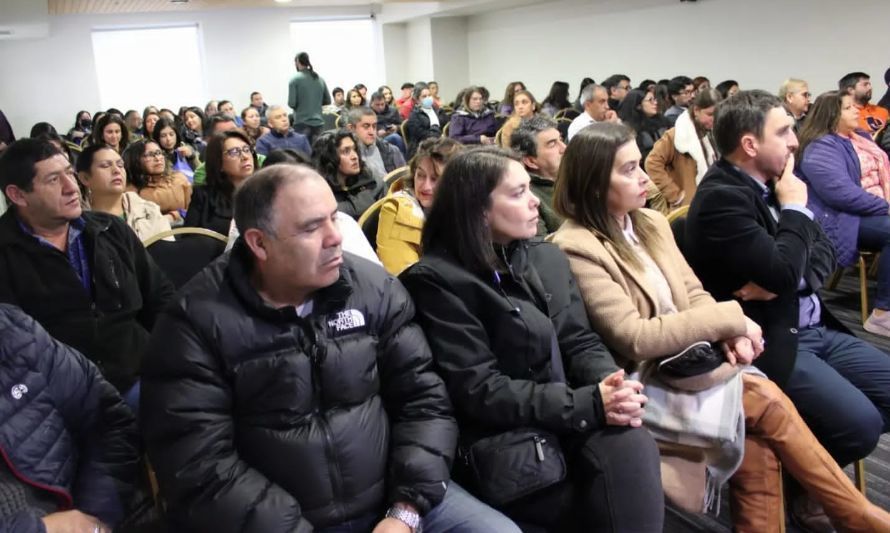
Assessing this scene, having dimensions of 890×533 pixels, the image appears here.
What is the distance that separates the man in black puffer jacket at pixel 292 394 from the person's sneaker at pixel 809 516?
1.10 meters

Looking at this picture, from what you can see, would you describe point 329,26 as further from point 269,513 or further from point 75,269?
point 269,513

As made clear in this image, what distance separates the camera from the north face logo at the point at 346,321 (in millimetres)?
1471

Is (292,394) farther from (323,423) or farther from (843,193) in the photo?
(843,193)

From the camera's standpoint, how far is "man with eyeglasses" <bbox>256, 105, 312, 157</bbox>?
611cm

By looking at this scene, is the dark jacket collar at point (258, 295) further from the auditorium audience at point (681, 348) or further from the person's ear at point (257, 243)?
the auditorium audience at point (681, 348)

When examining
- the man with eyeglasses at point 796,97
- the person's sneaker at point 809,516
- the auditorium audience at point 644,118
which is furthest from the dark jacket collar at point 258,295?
the man with eyeglasses at point 796,97

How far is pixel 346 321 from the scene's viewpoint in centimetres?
148

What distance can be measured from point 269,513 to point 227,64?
46.0 feet

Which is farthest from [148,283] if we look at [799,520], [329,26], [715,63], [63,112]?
[329,26]

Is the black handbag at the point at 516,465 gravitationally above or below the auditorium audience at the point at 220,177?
below

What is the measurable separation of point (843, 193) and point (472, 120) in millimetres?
4417

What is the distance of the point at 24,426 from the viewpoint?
1.38m

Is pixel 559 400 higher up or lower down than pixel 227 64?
lower down

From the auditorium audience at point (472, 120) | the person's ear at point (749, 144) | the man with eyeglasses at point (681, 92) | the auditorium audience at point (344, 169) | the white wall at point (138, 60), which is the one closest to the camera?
the person's ear at point (749, 144)
